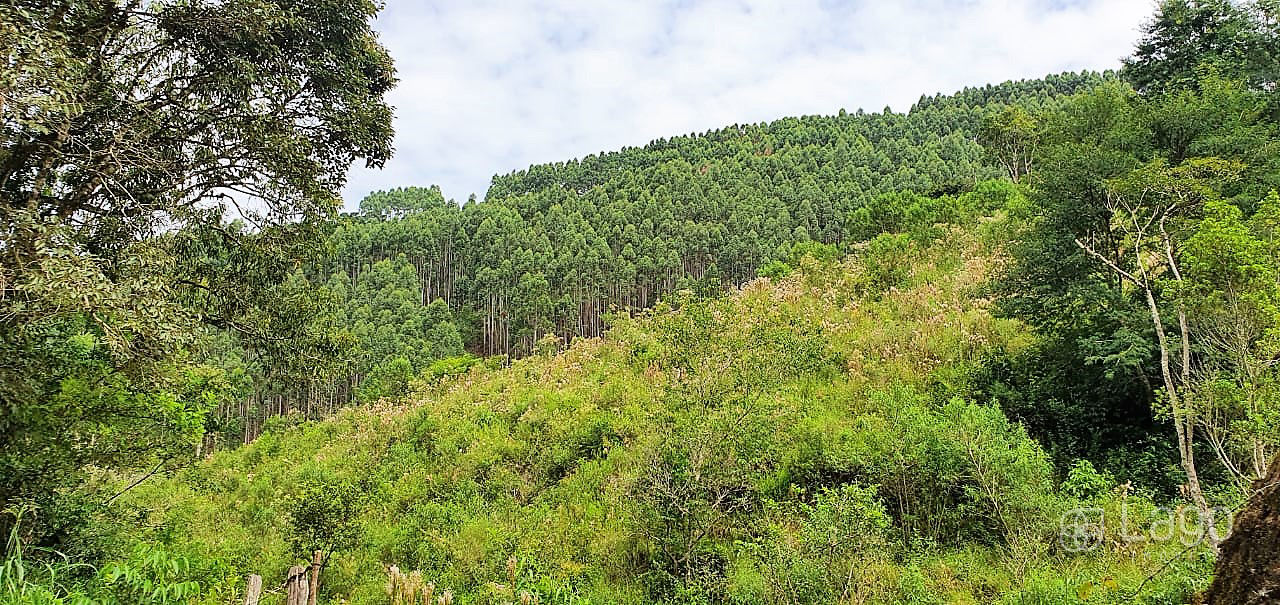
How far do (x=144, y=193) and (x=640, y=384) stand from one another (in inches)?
368

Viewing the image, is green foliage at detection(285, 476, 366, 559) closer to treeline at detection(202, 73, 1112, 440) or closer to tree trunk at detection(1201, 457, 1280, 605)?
tree trunk at detection(1201, 457, 1280, 605)

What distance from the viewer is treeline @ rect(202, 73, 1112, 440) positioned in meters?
46.1

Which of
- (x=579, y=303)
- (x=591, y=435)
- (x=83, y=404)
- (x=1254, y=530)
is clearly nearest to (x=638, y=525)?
(x=591, y=435)

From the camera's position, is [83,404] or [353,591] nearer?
[83,404]

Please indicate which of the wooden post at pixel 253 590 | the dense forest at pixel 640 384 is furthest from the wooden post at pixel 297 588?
the wooden post at pixel 253 590

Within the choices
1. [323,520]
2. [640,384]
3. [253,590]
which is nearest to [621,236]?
[640,384]

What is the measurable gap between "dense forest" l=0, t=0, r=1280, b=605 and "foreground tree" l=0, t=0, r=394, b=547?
0.09ft

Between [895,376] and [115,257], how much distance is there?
10.0 m

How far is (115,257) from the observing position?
194 inches

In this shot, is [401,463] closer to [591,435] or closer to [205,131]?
[591,435]

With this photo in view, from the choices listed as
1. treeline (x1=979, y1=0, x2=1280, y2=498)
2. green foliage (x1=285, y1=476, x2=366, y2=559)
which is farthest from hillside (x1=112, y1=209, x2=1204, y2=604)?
treeline (x1=979, y1=0, x2=1280, y2=498)

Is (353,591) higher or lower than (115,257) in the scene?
lower

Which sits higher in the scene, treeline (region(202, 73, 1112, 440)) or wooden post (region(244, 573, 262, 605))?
treeline (region(202, 73, 1112, 440))

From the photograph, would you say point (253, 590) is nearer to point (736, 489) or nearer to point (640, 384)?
point (736, 489)
